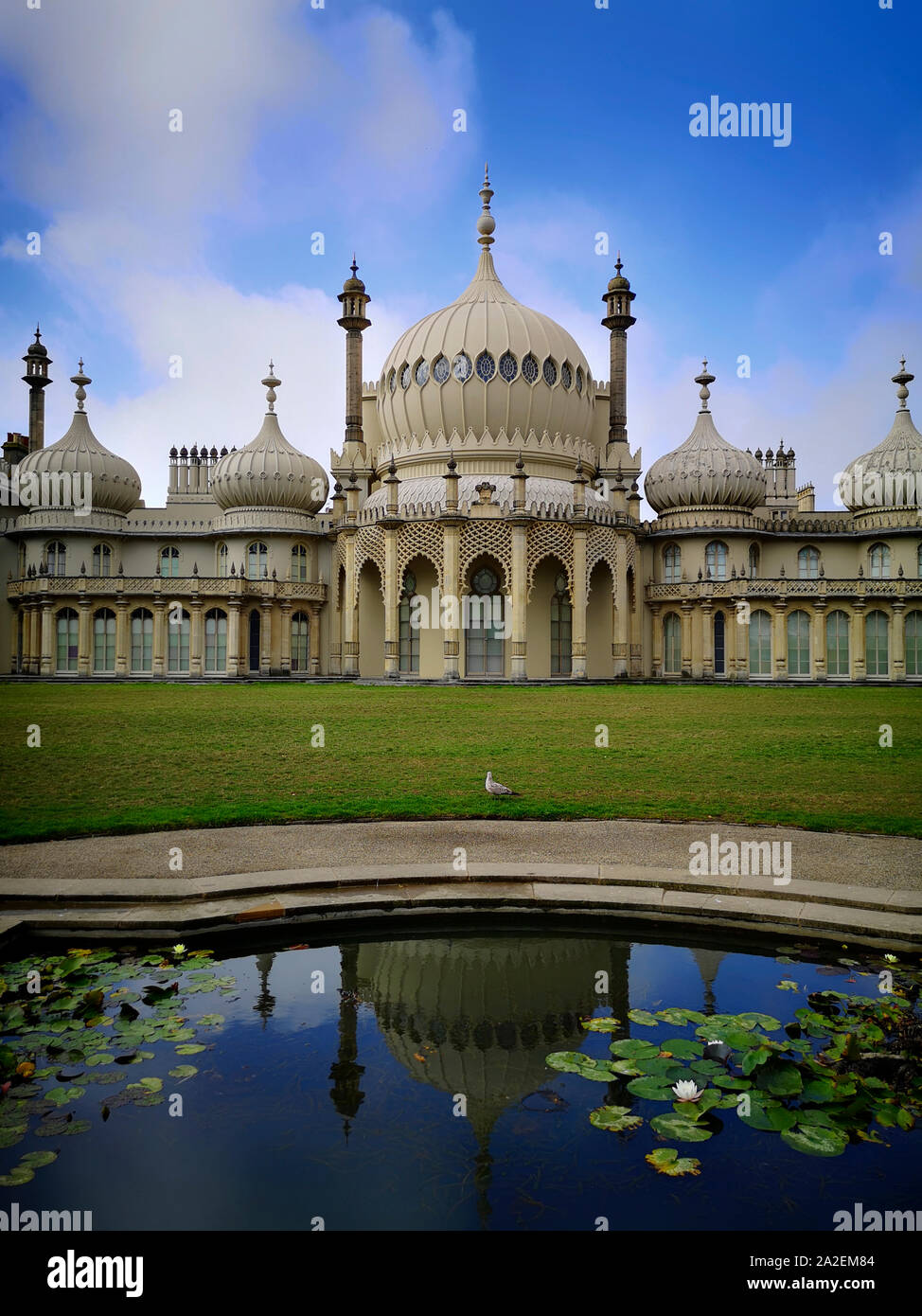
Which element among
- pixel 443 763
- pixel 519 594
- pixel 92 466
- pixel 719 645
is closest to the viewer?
pixel 443 763

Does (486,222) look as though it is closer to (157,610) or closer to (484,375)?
(484,375)

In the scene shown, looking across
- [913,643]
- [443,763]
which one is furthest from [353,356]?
[443,763]

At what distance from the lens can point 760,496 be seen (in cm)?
4603

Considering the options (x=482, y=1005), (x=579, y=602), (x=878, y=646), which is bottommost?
(x=482, y=1005)

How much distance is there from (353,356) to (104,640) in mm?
19570

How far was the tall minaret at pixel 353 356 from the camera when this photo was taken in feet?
155

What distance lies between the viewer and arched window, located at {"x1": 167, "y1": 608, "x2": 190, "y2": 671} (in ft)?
145

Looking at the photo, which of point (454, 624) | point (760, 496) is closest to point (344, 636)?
point (454, 624)

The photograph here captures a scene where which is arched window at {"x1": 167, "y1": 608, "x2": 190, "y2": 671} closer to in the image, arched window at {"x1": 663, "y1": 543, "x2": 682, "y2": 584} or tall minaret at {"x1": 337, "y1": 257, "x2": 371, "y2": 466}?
tall minaret at {"x1": 337, "y1": 257, "x2": 371, "y2": 466}

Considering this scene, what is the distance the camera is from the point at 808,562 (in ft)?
→ 151

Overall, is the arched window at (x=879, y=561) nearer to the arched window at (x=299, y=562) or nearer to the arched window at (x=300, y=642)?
the arched window at (x=300, y=642)

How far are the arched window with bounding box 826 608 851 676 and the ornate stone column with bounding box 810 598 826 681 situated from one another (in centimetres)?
39

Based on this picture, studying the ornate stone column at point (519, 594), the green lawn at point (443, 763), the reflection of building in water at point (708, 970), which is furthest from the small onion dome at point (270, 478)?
the reflection of building in water at point (708, 970)
